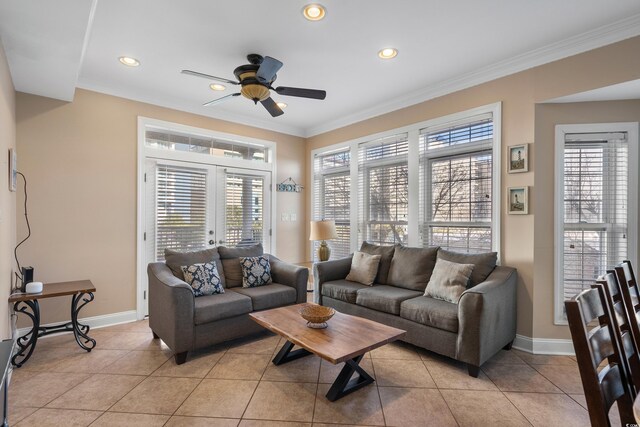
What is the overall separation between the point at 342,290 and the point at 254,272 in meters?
1.03

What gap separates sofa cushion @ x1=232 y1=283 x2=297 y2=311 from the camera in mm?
3291

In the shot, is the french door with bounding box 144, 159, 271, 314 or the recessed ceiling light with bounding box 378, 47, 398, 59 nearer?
the recessed ceiling light with bounding box 378, 47, 398, 59

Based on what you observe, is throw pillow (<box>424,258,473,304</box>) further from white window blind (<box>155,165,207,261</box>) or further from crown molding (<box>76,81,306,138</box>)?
crown molding (<box>76,81,306,138</box>)

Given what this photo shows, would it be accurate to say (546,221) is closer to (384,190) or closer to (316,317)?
(384,190)

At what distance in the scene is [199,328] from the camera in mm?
2859

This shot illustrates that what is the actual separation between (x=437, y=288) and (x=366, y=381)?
115 centimetres

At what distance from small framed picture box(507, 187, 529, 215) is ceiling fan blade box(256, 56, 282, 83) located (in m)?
2.46

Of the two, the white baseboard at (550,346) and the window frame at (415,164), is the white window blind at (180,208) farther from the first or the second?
the white baseboard at (550,346)

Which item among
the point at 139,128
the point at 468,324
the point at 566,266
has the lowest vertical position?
the point at 468,324

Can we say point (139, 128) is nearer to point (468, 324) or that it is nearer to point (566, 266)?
point (468, 324)

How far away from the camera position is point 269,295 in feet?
11.1

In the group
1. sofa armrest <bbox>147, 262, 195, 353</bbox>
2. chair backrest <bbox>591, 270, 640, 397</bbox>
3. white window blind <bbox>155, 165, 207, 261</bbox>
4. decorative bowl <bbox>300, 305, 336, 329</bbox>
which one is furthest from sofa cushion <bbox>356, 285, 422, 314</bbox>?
white window blind <bbox>155, 165, 207, 261</bbox>

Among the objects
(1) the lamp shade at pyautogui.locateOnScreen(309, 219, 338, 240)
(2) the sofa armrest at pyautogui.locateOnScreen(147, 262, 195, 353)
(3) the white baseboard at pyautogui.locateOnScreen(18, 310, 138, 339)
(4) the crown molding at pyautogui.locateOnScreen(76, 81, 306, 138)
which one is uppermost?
(4) the crown molding at pyautogui.locateOnScreen(76, 81, 306, 138)

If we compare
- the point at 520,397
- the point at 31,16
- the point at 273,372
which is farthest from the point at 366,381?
the point at 31,16
